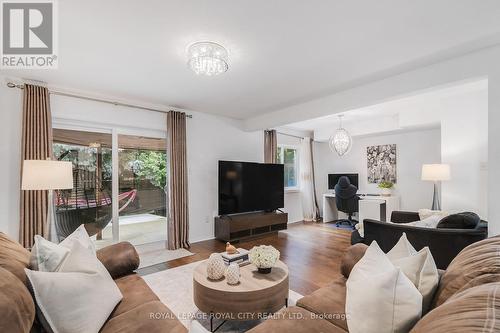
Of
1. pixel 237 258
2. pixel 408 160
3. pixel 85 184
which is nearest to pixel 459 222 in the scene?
pixel 237 258

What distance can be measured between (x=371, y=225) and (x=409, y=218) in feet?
4.93

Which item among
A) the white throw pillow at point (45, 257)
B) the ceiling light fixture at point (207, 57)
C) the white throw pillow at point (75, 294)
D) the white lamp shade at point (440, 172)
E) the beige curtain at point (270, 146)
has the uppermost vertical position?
the ceiling light fixture at point (207, 57)

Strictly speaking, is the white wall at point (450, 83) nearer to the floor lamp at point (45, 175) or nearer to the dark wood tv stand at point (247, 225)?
the dark wood tv stand at point (247, 225)

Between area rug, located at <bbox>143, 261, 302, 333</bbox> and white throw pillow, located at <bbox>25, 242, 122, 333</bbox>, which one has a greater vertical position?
white throw pillow, located at <bbox>25, 242, 122, 333</bbox>

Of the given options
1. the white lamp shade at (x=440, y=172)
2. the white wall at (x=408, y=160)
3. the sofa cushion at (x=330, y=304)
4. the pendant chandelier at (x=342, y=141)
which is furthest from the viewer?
the white wall at (x=408, y=160)

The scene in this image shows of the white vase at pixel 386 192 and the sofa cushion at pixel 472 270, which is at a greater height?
the sofa cushion at pixel 472 270

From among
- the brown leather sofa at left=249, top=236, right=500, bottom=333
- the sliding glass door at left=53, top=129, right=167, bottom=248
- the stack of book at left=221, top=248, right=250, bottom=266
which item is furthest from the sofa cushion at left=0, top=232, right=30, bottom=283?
the sliding glass door at left=53, top=129, right=167, bottom=248

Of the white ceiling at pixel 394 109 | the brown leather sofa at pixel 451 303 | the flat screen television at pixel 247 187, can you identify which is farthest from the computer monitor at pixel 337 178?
the brown leather sofa at pixel 451 303

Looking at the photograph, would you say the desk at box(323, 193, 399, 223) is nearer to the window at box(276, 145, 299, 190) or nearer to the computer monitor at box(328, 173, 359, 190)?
the computer monitor at box(328, 173, 359, 190)

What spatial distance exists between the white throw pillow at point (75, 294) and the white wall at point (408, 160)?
576 centimetres

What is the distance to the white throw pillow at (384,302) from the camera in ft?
3.18

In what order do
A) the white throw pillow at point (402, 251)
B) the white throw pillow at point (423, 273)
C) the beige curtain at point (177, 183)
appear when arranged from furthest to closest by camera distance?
1. the beige curtain at point (177, 183)
2. the white throw pillow at point (402, 251)
3. the white throw pillow at point (423, 273)

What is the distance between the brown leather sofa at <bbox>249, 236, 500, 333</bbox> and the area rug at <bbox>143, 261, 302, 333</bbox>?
0.72 m

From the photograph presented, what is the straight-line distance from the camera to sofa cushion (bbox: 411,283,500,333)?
0.55 m
